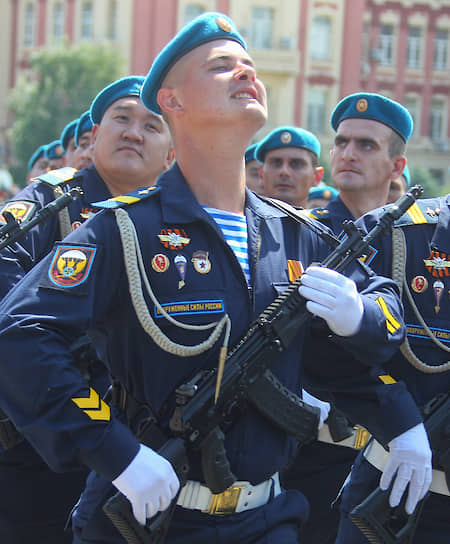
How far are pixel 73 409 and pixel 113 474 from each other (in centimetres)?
20

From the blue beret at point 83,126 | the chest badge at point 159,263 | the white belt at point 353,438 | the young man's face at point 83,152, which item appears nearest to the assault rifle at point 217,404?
the chest badge at point 159,263

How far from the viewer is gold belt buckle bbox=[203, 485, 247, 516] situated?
2365mm

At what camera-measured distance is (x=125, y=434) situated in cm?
216

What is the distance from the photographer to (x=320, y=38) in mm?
38812

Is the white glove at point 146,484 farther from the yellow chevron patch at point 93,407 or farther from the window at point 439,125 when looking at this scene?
the window at point 439,125

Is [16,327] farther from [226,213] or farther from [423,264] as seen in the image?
[423,264]

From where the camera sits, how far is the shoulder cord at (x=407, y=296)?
2.93 meters

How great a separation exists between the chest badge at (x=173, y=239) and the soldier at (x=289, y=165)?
10.3 ft

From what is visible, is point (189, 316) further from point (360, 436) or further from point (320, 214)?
point (320, 214)

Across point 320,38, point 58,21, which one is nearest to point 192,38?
point 320,38

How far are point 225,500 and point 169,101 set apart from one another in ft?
4.21

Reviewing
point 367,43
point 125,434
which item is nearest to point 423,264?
point 125,434

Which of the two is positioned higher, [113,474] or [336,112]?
[336,112]

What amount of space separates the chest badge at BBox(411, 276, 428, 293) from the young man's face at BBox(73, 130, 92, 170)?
9.14 feet
